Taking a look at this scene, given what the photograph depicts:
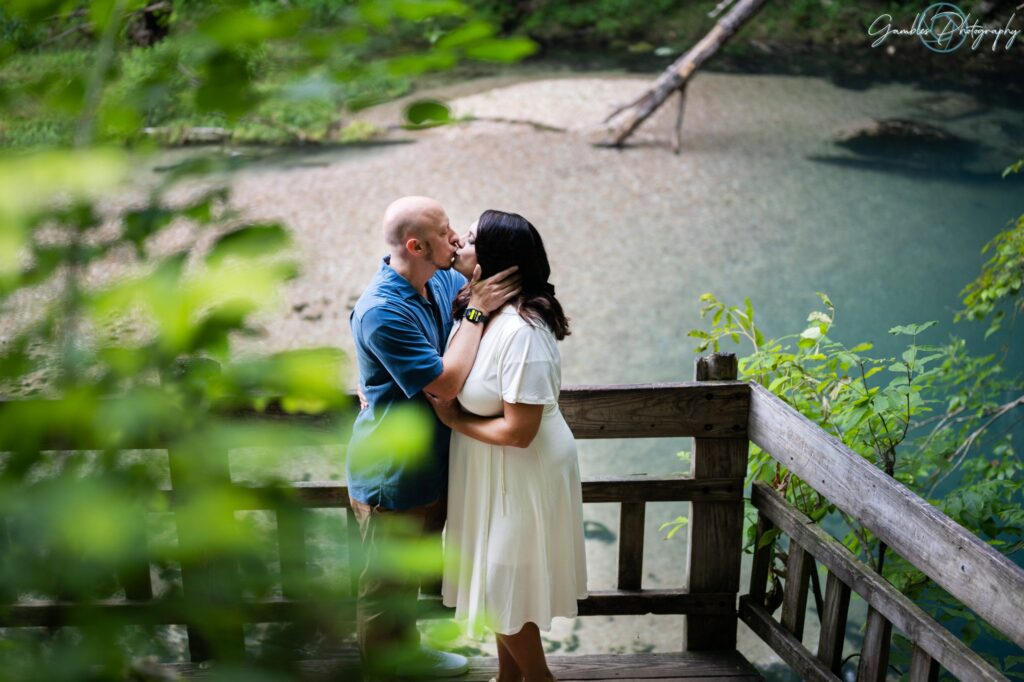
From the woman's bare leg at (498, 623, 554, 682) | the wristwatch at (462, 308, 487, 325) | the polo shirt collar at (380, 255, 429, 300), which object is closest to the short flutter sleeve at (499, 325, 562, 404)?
the wristwatch at (462, 308, 487, 325)

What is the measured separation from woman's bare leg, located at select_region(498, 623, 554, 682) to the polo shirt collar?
922 millimetres

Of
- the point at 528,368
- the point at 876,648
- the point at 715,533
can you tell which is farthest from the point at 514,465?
the point at 876,648

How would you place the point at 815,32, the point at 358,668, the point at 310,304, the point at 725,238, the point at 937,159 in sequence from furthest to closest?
1. the point at 815,32
2. the point at 937,159
3. the point at 725,238
4. the point at 310,304
5. the point at 358,668

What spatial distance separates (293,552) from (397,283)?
179cm

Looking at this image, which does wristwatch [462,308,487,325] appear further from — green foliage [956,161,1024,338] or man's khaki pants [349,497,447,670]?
green foliage [956,161,1024,338]

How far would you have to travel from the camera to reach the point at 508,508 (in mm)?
2506

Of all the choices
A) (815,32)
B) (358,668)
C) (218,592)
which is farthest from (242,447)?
(815,32)

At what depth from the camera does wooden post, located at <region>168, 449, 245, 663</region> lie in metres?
0.64

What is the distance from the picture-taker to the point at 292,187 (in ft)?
27.5

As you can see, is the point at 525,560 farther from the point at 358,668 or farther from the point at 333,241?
the point at 333,241

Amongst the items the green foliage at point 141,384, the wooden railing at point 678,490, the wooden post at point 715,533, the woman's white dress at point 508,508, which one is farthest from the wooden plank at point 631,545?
the green foliage at point 141,384

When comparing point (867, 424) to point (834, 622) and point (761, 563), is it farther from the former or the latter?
point (834, 622)

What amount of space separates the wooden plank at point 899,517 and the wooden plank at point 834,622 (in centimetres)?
23

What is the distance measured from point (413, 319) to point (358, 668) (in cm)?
174
